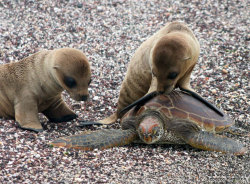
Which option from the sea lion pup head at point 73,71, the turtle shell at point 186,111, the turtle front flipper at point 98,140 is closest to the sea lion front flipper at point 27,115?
the sea lion pup head at point 73,71

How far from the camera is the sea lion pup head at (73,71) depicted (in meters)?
5.89

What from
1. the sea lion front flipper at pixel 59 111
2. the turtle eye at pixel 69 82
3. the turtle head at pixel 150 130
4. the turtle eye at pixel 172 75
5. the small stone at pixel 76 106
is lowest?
the small stone at pixel 76 106

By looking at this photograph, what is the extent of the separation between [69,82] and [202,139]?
77.8 inches

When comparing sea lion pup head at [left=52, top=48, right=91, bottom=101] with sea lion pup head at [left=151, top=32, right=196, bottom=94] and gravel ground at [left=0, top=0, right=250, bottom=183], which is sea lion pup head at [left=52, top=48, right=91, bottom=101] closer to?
gravel ground at [left=0, top=0, right=250, bottom=183]

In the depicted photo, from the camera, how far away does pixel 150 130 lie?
18.4ft

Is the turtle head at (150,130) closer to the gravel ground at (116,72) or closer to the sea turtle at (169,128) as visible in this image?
the sea turtle at (169,128)

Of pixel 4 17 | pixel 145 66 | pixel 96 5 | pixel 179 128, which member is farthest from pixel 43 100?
pixel 96 5

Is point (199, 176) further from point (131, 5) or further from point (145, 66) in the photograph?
point (131, 5)

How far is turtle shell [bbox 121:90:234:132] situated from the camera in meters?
5.90

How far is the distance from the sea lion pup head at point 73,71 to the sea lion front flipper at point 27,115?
56 cm

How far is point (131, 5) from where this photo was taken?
33.4 feet

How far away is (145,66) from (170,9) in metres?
4.08

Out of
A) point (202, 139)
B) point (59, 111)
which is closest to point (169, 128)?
point (202, 139)

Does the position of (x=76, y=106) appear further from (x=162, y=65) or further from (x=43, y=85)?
(x=162, y=65)
